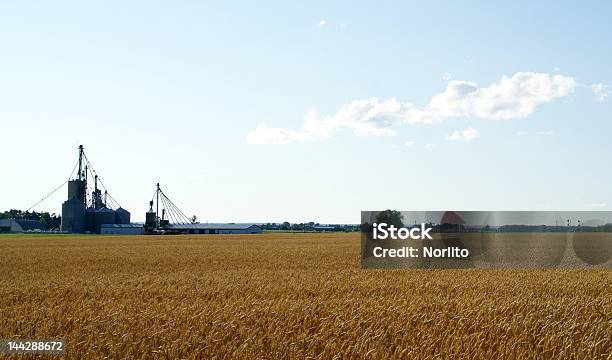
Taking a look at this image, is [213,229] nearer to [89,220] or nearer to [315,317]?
[89,220]

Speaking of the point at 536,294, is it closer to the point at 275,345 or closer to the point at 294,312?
the point at 294,312

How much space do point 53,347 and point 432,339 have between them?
6463 mm

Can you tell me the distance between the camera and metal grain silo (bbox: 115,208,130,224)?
7160 inches

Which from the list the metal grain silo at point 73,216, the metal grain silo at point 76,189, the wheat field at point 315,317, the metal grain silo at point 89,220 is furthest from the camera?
the metal grain silo at point 76,189

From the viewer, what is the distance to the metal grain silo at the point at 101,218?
170 metres

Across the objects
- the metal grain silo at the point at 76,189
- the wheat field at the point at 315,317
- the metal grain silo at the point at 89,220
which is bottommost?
the wheat field at the point at 315,317

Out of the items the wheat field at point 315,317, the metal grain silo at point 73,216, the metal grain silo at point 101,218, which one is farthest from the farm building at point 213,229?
the wheat field at point 315,317

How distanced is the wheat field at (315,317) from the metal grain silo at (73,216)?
152 m

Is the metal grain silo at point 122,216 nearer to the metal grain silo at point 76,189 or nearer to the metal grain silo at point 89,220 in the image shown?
the metal grain silo at point 89,220

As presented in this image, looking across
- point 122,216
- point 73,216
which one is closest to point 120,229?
Answer: point 73,216

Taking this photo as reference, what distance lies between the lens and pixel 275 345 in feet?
34.1

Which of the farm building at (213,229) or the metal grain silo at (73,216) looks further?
the farm building at (213,229)

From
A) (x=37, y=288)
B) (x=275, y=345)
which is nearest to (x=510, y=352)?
(x=275, y=345)

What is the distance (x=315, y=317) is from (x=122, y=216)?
182m
